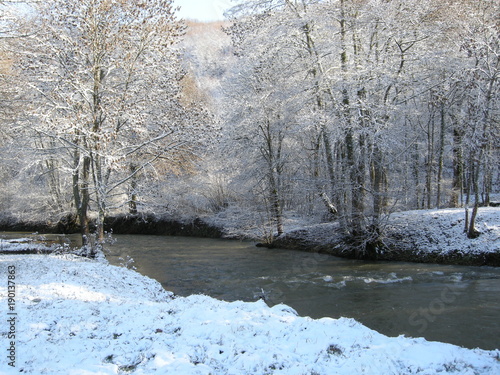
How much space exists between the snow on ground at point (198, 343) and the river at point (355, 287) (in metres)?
2.07

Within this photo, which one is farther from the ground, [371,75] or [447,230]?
[371,75]

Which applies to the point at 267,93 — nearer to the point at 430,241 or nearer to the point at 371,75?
the point at 371,75

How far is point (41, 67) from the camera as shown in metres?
11.2

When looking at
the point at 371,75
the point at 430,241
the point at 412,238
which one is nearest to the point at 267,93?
the point at 371,75

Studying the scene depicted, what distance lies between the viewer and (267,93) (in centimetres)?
1806

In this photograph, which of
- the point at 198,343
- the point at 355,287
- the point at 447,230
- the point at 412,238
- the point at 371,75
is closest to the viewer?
the point at 198,343

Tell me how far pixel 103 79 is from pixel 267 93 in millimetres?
7905

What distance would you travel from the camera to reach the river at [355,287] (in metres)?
7.60

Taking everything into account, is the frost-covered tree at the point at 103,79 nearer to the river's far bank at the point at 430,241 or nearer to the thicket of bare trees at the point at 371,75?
the thicket of bare trees at the point at 371,75

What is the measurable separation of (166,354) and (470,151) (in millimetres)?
13056

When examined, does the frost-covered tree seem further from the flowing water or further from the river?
the flowing water

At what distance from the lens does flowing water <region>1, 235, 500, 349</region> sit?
7.60 meters

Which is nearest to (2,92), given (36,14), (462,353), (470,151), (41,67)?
(41,67)

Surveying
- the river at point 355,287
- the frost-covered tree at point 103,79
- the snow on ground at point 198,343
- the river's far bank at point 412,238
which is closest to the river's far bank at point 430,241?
the river's far bank at point 412,238
